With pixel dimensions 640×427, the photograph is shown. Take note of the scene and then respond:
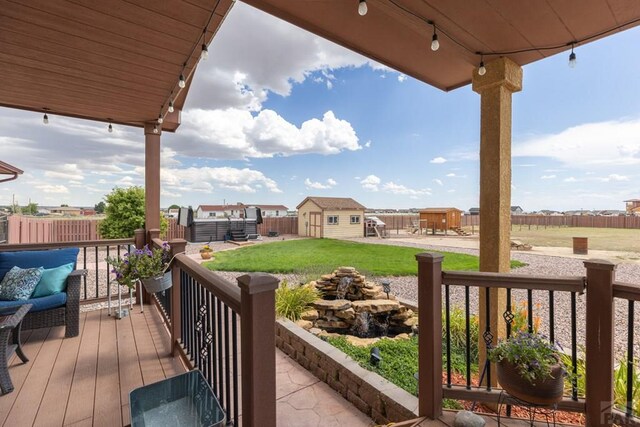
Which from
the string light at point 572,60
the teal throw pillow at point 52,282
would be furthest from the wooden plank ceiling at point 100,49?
the string light at point 572,60

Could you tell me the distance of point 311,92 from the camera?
18.1 m

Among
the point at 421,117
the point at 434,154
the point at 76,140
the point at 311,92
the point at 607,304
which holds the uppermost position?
the point at 311,92

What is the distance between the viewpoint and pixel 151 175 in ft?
13.0

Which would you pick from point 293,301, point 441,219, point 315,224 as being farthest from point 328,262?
point 441,219

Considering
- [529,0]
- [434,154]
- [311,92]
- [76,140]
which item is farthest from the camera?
[434,154]

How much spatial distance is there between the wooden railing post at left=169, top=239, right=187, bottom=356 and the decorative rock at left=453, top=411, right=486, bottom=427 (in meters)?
2.19

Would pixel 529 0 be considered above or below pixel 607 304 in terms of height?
above

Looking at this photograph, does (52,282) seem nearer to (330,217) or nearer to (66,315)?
(66,315)

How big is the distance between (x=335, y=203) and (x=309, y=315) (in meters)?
15.3

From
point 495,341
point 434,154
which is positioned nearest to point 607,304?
point 495,341

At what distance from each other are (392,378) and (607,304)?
5.30ft

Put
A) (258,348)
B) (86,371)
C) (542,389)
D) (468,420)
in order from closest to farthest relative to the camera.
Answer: (258,348) → (542,389) → (468,420) → (86,371)

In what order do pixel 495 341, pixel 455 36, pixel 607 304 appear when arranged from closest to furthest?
1. pixel 607 304
2. pixel 455 36
3. pixel 495 341

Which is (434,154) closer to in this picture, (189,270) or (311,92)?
(311,92)
